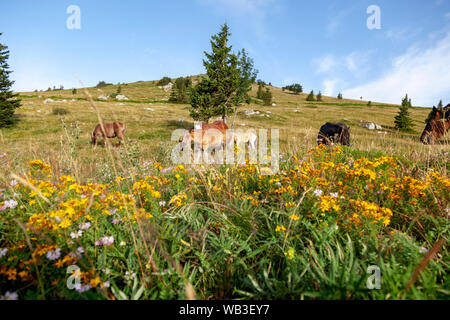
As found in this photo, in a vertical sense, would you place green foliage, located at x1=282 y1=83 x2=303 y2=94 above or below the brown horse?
above

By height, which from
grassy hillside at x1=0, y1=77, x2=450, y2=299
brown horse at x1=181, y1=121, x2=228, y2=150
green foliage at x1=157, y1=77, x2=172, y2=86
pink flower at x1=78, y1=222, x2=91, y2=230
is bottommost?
grassy hillside at x1=0, y1=77, x2=450, y2=299

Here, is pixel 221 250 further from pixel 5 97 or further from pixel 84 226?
pixel 5 97

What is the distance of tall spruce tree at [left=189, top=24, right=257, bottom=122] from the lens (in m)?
25.6

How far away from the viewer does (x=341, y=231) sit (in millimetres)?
2139

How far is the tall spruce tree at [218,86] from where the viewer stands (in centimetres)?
2558

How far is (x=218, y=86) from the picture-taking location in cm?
2566

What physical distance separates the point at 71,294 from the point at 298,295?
5.63ft

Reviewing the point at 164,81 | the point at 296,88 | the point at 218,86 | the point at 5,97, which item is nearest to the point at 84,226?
the point at 218,86

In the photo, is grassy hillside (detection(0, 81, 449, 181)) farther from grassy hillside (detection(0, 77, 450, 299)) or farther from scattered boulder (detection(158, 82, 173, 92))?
scattered boulder (detection(158, 82, 173, 92))

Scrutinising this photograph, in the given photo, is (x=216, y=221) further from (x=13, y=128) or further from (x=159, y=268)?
(x=13, y=128)

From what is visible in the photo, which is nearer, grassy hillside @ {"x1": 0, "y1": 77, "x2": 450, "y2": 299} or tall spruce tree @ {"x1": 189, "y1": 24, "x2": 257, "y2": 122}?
grassy hillside @ {"x1": 0, "y1": 77, "x2": 450, "y2": 299}

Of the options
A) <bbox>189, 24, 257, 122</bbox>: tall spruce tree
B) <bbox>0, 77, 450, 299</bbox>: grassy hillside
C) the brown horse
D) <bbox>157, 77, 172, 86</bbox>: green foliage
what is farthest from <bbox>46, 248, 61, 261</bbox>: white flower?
<bbox>157, 77, 172, 86</bbox>: green foliage
